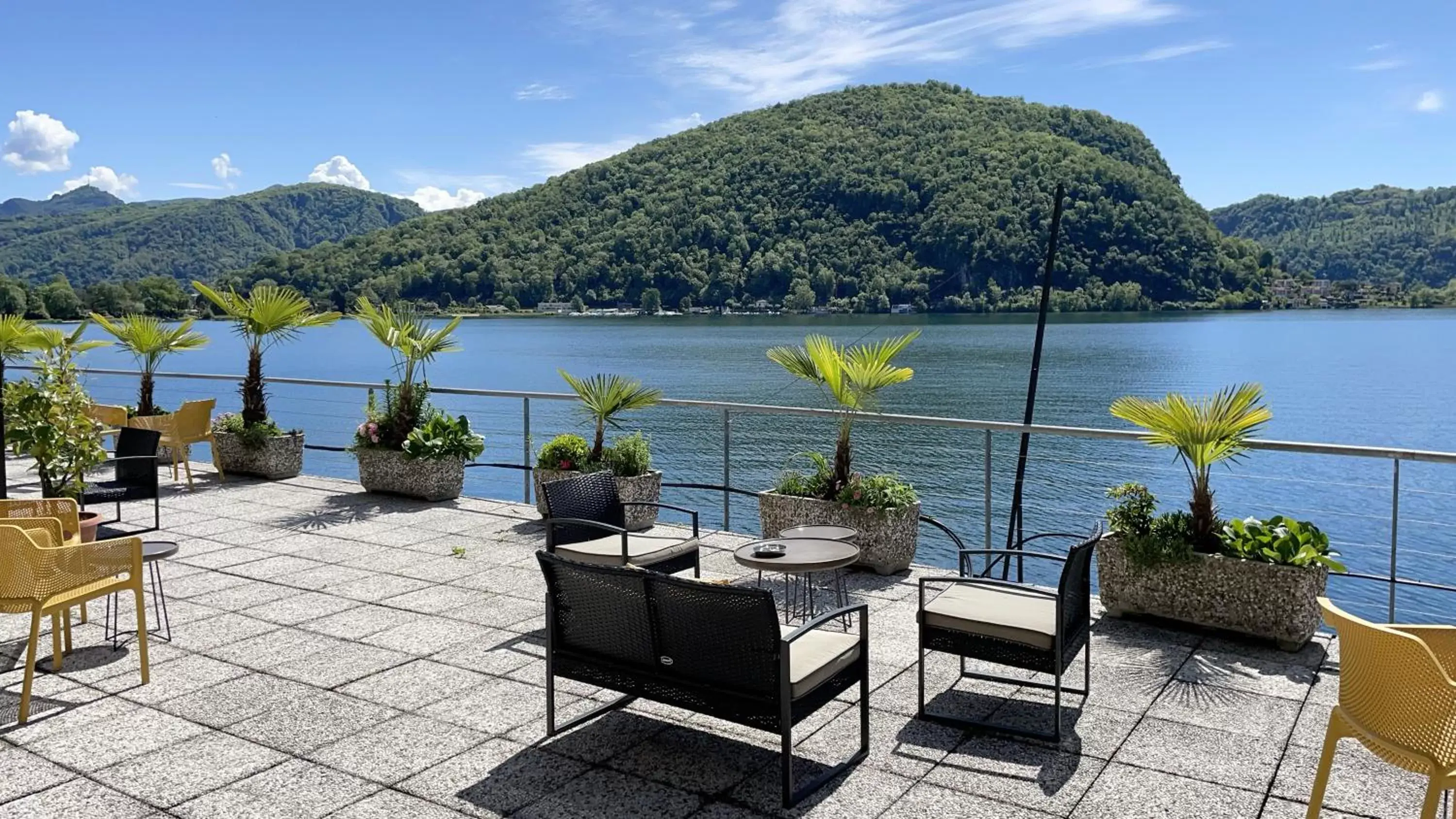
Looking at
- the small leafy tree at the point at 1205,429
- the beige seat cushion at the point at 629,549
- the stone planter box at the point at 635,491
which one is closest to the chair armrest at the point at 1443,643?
the small leafy tree at the point at 1205,429

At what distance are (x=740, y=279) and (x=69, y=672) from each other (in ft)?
201

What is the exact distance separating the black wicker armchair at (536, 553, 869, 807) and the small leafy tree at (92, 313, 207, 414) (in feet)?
28.1

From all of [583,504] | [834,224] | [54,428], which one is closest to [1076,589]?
[583,504]

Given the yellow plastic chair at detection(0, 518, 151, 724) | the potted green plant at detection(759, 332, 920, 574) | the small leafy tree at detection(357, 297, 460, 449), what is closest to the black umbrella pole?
the potted green plant at detection(759, 332, 920, 574)

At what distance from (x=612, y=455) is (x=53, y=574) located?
14.2ft

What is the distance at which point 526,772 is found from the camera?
3.55 m

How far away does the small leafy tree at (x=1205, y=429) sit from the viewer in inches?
206

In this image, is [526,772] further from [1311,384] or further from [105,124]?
[1311,384]

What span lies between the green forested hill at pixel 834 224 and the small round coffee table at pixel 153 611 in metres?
44.7

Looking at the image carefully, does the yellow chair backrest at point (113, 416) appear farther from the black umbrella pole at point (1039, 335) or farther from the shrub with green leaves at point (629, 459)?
the black umbrella pole at point (1039, 335)

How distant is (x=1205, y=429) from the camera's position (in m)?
5.28

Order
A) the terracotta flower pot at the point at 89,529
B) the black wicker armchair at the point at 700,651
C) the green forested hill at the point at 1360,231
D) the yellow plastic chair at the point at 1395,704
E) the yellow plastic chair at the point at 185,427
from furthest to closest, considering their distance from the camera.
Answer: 1. the green forested hill at the point at 1360,231
2. the yellow plastic chair at the point at 185,427
3. the terracotta flower pot at the point at 89,529
4. the black wicker armchair at the point at 700,651
5. the yellow plastic chair at the point at 1395,704

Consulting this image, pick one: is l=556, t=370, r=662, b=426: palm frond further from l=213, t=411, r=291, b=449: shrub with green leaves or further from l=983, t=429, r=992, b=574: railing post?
l=213, t=411, r=291, b=449: shrub with green leaves

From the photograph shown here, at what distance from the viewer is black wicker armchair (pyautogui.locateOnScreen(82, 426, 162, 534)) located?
7445mm
